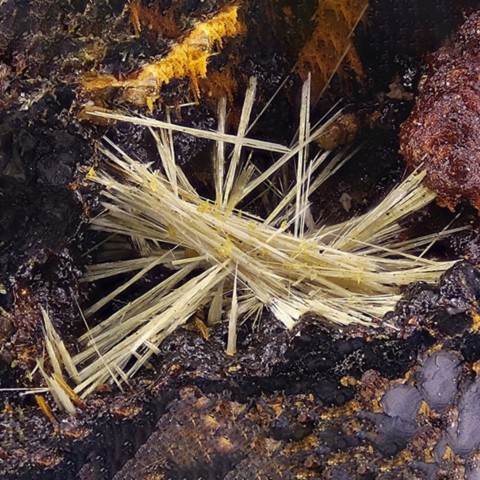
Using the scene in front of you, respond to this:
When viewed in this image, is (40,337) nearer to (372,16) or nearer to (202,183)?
(202,183)

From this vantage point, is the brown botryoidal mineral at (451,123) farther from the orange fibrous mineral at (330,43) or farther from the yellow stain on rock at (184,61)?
the yellow stain on rock at (184,61)

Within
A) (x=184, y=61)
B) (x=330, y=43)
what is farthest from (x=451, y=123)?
(x=184, y=61)

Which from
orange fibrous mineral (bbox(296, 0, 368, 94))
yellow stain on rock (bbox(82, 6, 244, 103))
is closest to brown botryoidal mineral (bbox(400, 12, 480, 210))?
orange fibrous mineral (bbox(296, 0, 368, 94))

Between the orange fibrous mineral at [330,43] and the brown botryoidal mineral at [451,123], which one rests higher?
the orange fibrous mineral at [330,43]

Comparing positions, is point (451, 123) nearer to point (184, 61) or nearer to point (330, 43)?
point (330, 43)

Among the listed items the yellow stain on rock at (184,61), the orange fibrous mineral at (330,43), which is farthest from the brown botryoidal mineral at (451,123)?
the yellow stain on rock at (184,61)
